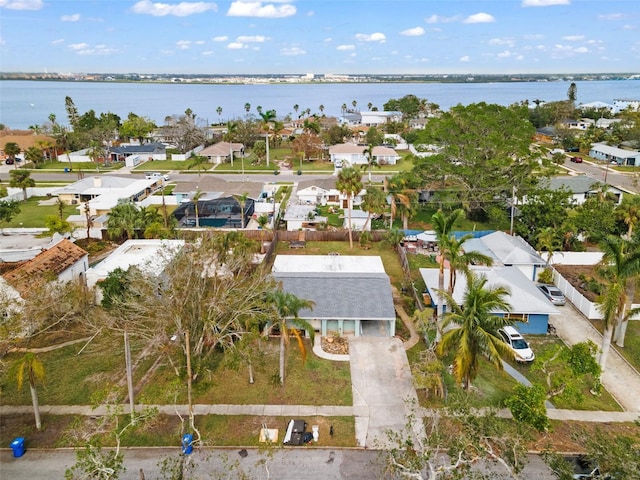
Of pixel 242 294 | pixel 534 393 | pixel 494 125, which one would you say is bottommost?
pixel 534 393

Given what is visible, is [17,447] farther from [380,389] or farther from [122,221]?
[122,221]

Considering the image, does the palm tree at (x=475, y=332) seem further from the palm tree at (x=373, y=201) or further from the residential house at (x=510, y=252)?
the palm tree at (x=373, y=201)

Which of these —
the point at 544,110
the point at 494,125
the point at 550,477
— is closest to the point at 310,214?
the point at 494,125

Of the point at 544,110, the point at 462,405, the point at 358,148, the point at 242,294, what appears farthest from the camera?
the point at 544,110

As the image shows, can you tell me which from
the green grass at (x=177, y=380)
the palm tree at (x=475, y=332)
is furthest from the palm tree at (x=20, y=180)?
the palm tree at (x=475, y=332)

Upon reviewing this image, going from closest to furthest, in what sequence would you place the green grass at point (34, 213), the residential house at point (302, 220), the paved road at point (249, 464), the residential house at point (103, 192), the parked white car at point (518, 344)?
the paved road at point (249, 464), the parked white car at point (518, 344), the residential house at point (302, 220), the green grass at point (34, 213), the residential house at point (103, 192)

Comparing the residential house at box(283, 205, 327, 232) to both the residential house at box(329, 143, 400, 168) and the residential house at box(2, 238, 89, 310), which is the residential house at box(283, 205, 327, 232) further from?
the residential house at box(329, 143, 400, 168)

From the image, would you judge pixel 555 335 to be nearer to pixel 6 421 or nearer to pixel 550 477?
pixel 550 477
